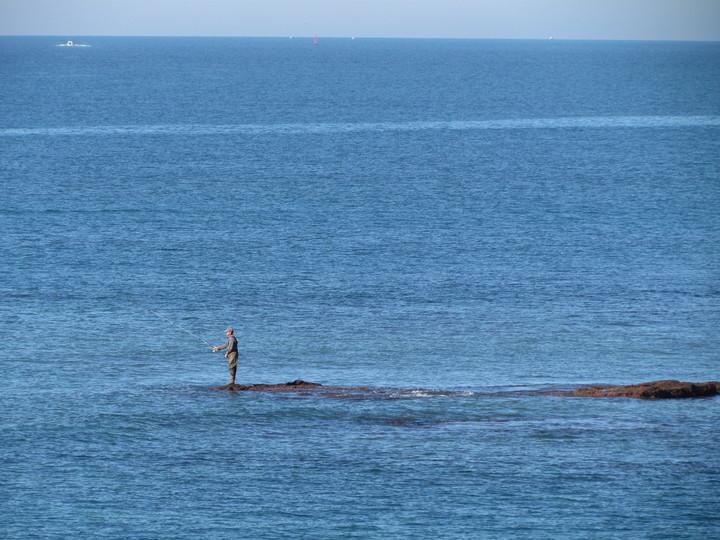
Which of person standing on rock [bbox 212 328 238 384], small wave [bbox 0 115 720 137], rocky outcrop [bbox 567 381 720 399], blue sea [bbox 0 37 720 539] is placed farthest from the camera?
small wave [bbox 0 115 720 137]

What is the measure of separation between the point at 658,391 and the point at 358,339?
16.2 m

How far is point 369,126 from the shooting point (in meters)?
152

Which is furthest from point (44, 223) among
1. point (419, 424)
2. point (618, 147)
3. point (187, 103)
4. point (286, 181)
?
point (187, 103)

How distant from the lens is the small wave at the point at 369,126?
142375mm

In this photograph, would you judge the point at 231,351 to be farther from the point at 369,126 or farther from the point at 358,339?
the point at 369,126

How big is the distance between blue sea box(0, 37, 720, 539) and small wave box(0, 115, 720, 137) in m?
15.6

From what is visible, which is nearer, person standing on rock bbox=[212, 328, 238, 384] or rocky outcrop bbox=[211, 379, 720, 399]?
rocky outcrop bbox=[211, 379, 720, 399]

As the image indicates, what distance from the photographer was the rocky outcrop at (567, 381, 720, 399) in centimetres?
4603

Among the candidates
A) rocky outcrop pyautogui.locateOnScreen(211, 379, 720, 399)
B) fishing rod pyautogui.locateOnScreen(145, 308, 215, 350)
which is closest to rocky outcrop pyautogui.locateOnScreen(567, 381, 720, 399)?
rocky outcrop pyautogui.locateOnScreen(211, 379, 720, 399)

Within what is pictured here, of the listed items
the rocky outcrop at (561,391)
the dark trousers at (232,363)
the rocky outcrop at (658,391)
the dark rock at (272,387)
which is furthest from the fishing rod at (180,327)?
the rocky outcrop at (658,391)

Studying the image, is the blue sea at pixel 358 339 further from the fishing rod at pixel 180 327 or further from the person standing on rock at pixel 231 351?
the person standing on rock at pixel 231 351

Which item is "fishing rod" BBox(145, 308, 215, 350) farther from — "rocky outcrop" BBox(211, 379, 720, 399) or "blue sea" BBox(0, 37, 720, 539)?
"rocky outcrop" BBox(211, 379, 720, 399)

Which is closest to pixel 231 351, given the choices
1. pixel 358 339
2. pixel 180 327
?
pixel 358 339

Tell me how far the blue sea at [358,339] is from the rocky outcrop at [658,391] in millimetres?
676
